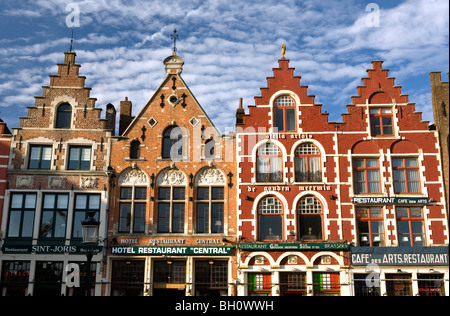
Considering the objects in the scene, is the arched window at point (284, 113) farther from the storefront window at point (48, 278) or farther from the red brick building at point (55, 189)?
the storefront window at point (48, 278)

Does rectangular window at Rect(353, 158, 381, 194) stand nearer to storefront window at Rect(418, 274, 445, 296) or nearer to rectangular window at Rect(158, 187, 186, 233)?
storefront window at Rect(418, 274, 445, 296)

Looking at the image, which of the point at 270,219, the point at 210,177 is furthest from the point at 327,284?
the point at 210,177

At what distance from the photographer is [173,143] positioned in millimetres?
27859

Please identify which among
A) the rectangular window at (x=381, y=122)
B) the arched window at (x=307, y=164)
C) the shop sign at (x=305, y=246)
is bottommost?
the shop sign at (x=305, y=246)

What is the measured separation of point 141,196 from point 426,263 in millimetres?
14513

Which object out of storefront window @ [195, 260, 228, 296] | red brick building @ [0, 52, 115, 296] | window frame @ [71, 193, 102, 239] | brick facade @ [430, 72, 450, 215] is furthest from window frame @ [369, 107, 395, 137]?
window frame @ [71, 193, 102, 239]

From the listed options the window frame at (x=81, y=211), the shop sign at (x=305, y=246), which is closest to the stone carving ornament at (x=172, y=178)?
the window frame at (x=81, y=211)

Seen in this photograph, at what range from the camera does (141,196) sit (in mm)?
27047

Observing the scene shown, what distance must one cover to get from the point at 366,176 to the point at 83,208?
14605 mm

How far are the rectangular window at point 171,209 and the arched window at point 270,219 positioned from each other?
401cm

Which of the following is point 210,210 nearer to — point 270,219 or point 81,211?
point 270,219

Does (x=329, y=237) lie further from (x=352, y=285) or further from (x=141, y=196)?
(x=141, y=196)

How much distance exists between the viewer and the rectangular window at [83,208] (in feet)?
86.5
